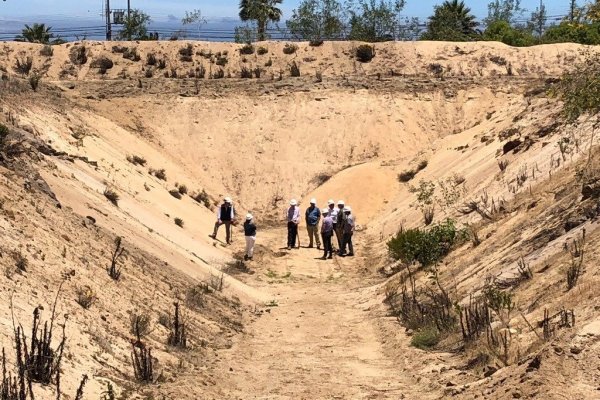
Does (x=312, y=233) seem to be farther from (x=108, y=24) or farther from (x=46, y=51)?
(x=108, y=24)

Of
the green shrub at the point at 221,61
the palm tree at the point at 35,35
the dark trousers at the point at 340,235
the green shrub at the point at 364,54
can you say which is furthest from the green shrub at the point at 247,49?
the dark trousers at the point at 340,235

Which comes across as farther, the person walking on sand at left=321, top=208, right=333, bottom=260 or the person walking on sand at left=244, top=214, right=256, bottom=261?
the person walking on sand at left=321, top=208, right=333, bottom=260

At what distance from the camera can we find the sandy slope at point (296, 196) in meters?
9.89

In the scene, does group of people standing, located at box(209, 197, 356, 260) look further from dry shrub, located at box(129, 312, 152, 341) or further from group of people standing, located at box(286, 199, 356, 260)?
dry shrub, located at box(129, 312, 152, 341)

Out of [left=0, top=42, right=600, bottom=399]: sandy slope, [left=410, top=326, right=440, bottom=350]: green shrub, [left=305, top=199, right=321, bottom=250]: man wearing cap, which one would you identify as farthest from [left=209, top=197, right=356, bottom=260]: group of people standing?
[left=410, top=326, right=440, bottom=350]: green shrub

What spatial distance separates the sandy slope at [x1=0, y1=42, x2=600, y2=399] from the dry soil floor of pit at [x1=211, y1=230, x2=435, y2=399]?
49 mm

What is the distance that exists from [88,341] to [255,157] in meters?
24.1

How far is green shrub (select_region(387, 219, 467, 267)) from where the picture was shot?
640 inches

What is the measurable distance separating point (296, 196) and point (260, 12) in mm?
29133

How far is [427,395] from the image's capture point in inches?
368

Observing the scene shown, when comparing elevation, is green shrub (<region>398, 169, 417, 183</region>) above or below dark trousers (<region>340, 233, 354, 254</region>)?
above

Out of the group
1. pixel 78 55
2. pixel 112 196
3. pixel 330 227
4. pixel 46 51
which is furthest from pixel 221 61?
pixel 112 196

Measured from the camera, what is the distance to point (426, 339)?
11445 millimetres

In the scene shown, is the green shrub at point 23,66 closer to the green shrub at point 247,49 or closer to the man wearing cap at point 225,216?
the green shrub at point 247,49
